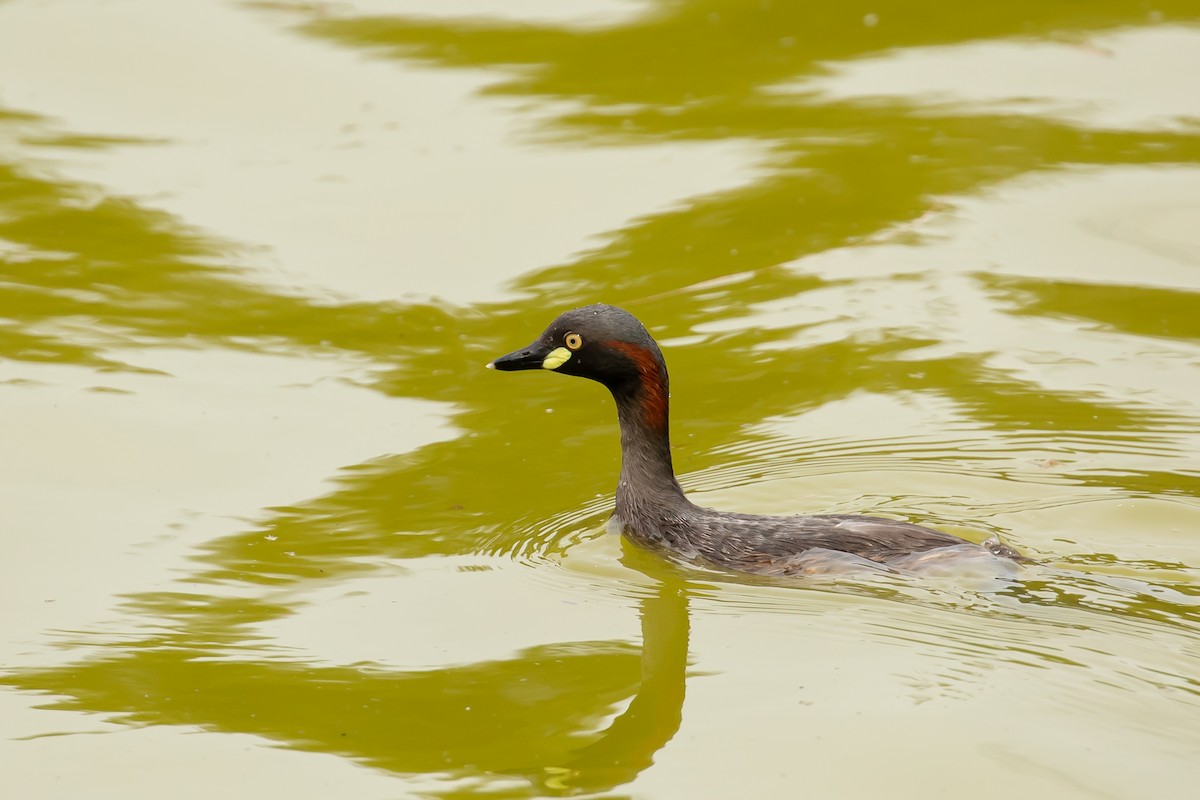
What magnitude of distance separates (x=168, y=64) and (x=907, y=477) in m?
7.70

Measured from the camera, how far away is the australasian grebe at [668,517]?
722 cm

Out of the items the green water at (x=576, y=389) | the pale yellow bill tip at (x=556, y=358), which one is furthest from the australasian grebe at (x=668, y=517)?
the green water at (x=576, y=389)

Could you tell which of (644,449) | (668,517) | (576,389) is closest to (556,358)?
(644,449)

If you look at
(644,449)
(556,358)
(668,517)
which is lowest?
(668,517)

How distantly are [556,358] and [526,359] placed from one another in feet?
0.48

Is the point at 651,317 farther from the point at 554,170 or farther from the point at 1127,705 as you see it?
the point at 1127,705

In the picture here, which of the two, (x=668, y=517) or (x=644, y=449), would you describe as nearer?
(x=668, y=517)

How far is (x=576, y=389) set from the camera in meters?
9.62

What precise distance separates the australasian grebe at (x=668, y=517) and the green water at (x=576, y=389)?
0.56ft

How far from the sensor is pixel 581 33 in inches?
543

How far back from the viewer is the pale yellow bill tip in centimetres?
777

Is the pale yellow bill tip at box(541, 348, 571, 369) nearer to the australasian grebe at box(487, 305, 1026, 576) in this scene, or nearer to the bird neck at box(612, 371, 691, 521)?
the australasian grebe at box(487, 305, 1026, 576)

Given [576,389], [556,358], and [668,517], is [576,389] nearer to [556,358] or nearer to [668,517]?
[556,358]

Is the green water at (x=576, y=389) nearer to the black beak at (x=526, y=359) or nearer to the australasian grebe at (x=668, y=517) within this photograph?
the australasian grebe at (x=668, y=517)
